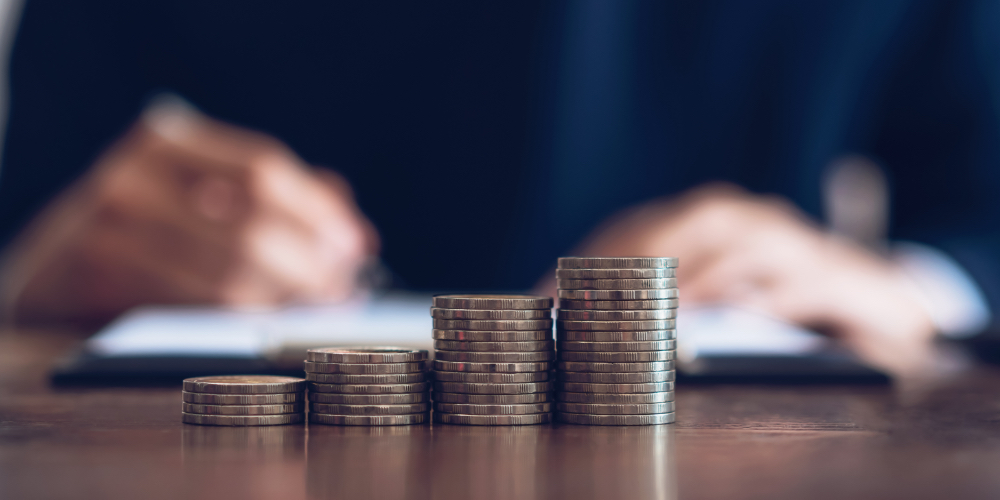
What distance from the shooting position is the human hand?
206cm

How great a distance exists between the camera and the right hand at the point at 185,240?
248 cm

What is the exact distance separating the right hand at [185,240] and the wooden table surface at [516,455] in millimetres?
1531

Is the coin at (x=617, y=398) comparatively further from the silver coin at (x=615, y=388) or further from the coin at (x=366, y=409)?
the coin at (x=366, y=409)

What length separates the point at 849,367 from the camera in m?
1.16

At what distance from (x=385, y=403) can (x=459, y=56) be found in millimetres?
2876

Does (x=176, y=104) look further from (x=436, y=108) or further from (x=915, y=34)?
(x=915, y=34)

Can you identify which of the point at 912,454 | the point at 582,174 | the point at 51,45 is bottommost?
the point at 912,454

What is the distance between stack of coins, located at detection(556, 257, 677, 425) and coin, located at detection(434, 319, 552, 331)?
1.3 inches

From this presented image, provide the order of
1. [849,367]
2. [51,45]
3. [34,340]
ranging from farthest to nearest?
[51,45] → [34,340] → [849,367]

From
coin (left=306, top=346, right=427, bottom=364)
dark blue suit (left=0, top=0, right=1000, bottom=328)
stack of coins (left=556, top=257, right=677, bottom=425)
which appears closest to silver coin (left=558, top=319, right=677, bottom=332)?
stack of coins (left=556, top=257, right=677, bottom=425)

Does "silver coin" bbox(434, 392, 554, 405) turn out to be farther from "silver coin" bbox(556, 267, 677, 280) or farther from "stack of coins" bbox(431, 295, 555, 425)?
"silver coin" bbox(556, 267, 677, 280)

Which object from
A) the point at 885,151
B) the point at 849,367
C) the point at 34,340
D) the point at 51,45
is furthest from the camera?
the point at 885,151

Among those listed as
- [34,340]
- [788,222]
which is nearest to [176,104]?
[34,340]

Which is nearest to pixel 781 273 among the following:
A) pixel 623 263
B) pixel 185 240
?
pixel 623 263
